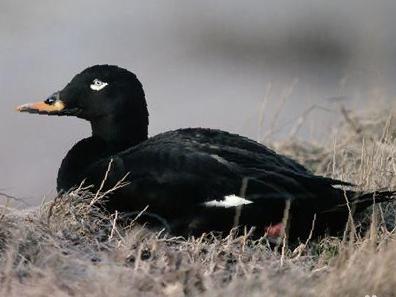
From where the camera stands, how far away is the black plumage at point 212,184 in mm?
6738

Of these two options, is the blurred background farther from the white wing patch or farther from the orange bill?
the white wing patch

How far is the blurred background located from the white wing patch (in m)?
4.23

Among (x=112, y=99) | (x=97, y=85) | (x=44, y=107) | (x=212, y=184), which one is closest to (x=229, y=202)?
(x=212, y=184)

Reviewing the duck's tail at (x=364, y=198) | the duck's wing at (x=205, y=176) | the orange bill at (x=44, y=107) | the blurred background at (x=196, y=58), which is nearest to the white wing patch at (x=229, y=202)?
the duck's wing at (x=205, y=176)

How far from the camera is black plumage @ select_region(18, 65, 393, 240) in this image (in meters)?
6.74

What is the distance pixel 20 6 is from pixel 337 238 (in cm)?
994

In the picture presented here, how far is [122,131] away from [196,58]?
7.20 metres

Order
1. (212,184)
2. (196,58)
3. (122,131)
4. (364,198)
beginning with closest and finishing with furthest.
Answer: (364,198), (212,184), (122,131), (196,58)

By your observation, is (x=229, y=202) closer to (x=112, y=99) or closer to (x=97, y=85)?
(x=112, y=99)

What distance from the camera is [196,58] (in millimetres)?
15078

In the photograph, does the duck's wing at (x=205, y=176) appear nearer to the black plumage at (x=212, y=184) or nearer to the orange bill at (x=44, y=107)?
the black plumage at (x=212, y=184)

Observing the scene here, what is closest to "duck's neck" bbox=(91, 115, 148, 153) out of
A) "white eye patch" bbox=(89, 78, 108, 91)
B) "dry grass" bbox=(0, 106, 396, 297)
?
"white eye patch" bbox=(89, 78, 108, 91)

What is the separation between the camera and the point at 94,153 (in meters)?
7.66

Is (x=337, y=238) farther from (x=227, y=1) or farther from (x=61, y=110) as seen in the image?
(x=227, y=1)
